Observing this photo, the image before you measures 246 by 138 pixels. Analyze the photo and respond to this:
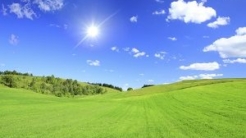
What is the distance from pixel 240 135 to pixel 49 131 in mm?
11938

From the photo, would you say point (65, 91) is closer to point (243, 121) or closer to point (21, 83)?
point (21, 83)

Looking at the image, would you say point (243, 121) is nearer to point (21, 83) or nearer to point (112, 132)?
point (112, 132)

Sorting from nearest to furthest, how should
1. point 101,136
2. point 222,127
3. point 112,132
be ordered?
1. point 101,136
2. point 112,132
3. point 222,127

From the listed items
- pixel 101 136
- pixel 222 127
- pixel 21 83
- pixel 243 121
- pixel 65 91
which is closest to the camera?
pixel 101 136

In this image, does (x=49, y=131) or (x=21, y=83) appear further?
(x=21, y=83)

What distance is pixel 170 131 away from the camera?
2375 cm

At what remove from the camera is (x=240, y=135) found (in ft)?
71.6

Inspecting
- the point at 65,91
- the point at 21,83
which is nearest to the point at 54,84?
the point at 65,91

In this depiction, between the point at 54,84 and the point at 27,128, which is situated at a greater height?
the point at 54,84

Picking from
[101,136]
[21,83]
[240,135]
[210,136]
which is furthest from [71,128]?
[21,83]

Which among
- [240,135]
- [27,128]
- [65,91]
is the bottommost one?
[240,135]

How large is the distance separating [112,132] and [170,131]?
3918 mm

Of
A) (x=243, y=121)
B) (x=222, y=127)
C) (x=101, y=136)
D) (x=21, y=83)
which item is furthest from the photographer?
(x=21, y=83)

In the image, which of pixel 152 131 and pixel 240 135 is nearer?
pixel 240 135
